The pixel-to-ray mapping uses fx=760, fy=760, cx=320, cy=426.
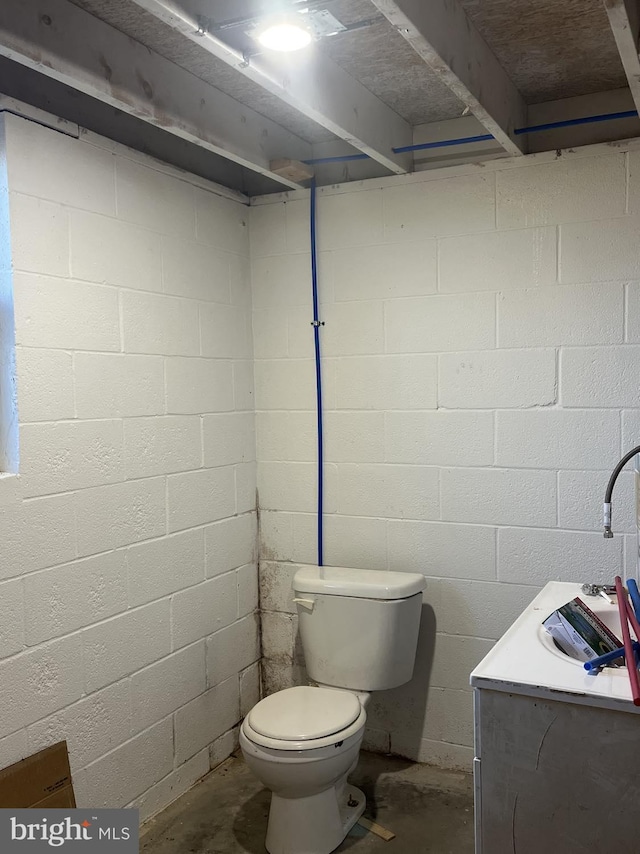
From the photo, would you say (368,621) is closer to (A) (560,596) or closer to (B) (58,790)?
(A) (560,596)

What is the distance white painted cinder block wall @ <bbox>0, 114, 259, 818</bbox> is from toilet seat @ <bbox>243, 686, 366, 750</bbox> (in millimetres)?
422

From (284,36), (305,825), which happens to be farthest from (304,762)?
(284,36)

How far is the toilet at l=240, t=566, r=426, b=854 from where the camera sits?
89.6 inches

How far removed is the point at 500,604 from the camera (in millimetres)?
2766

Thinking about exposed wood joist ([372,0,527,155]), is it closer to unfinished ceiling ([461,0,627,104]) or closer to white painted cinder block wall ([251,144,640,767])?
unfinished ceiling ([461,0,627,104])

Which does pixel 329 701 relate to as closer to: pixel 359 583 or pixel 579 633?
pixel 359 583

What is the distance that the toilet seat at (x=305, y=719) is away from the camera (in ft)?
7.44

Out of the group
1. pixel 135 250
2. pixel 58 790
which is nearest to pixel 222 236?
pixel 135 250

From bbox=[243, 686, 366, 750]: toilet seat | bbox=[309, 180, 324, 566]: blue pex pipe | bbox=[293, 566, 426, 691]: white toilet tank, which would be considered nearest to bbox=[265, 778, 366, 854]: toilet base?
bbox=[243, 686, 366, 750]: toilet seat

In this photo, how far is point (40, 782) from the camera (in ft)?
6.96

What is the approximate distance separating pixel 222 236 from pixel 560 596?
5.92 ft

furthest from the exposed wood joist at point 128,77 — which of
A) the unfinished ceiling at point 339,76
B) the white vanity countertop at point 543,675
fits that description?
the white vanity countertop at point 543,675

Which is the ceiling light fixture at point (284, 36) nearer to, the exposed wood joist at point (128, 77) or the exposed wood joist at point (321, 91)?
the exposed wood joist at point (321, 91)

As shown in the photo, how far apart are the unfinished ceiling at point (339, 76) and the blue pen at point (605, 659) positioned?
1373 mm
